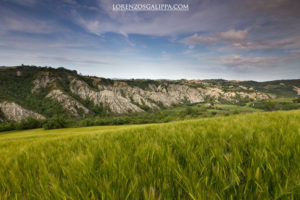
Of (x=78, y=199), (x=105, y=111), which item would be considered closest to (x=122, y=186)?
(x=78, y=199)

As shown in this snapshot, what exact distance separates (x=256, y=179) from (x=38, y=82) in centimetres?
→ 22438

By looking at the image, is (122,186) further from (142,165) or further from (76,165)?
(76,165)

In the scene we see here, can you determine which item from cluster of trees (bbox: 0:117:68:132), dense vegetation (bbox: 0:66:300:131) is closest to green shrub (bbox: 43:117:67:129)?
cluster of trees (bbox: 0:117:68:132)

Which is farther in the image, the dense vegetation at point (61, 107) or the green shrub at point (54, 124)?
the dense vegetation at point (61, 107)

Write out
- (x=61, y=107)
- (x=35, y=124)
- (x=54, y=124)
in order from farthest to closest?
1. (x=61, y=107)
2. (x=35, y=124)
3. (x=54, y=124)

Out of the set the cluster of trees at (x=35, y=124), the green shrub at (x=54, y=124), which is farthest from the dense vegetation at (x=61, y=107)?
the green shrub at (x=54, y=124)

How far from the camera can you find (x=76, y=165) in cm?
138

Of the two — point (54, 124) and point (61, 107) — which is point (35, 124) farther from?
point (61, 107)

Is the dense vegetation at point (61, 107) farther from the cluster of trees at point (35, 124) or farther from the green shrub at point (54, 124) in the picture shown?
the green shrub at point (54, 124)

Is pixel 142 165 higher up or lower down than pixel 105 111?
higher up

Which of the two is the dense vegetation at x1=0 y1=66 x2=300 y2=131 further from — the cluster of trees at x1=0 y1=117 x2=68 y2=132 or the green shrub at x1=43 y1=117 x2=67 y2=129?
the green shrub at x1=43 y1=117 x2=67 y2=129

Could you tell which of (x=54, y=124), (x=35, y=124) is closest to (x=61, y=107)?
(x=35, y=124)

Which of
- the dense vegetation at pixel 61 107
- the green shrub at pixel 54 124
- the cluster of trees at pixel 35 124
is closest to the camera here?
the green shrub at pixel 54 124

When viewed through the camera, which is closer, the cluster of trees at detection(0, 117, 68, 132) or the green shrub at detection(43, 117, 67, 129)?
the green shrub at detection(43, 117, 67, 129)
